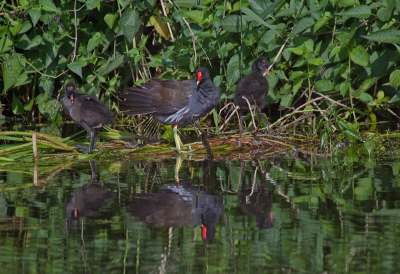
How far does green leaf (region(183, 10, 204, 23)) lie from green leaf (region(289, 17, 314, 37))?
3.17 feet

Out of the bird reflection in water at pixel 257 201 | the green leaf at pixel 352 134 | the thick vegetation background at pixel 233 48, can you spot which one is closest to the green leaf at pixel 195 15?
the thick vegetation background at pixel 233 48

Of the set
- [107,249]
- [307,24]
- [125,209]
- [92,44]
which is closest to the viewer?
[107,249]

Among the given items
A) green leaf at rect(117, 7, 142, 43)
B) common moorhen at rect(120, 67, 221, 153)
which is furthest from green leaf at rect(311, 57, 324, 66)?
green leaf at rect(117, 7, 142, 43)

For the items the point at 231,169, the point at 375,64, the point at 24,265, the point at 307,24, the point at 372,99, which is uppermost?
the point at 307,24

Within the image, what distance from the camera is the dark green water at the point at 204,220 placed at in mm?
1858

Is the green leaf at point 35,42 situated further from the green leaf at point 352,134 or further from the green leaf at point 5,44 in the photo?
the green leaf at point 352,134

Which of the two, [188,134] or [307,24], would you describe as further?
[188,134]

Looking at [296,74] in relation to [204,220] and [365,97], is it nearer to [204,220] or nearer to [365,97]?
[365,97]

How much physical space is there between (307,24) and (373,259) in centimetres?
333

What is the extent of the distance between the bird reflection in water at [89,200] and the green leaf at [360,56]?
2.93 m

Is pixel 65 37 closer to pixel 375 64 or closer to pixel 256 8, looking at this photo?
pixel 256 8

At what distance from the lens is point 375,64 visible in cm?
495

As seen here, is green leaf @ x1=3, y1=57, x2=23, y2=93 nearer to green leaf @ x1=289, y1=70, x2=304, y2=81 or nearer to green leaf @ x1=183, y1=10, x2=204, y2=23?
green leaf @ x1=183, y1=10, x2=204, y2=23

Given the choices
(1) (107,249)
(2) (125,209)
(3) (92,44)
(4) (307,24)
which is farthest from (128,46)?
(1) (107,249)
